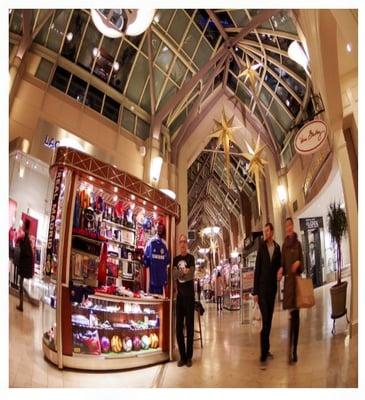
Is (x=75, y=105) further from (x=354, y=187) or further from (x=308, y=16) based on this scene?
(x=354, y=187)

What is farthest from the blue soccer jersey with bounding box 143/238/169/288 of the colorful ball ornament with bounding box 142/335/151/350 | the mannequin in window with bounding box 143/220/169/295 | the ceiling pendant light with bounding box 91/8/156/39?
the ceiling pendant light with bounding box 91/8/156/39

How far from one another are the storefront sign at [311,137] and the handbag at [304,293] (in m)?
1.01

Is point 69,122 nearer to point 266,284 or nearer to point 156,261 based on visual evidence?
point 156,261

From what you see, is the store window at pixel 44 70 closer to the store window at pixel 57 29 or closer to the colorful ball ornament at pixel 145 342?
the store window at pixel 57 29

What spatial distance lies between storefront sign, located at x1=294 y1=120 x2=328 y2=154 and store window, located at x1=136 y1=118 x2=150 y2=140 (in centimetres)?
121

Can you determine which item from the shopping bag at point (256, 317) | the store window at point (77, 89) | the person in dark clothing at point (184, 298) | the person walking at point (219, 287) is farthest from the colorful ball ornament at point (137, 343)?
the store window at point (77, 89)

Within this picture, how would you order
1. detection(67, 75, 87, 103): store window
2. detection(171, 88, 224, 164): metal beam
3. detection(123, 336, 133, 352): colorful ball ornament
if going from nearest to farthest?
detection(123, 336, 133, 352): colorful ball ornament → detection(67, 75, 87, 103): store window → detection(171, 88, 224, 164): metal beam

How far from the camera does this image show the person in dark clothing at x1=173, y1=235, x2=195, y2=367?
294cm

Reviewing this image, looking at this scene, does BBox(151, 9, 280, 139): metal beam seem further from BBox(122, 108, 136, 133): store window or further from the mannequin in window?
the mannequin in window

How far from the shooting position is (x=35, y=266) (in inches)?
116

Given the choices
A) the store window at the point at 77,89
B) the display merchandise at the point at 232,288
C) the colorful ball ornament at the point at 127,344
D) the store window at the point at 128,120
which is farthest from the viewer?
the store window at the point at 128,120

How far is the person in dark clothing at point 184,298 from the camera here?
9.65ft

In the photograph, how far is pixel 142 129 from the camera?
328 centimetres
